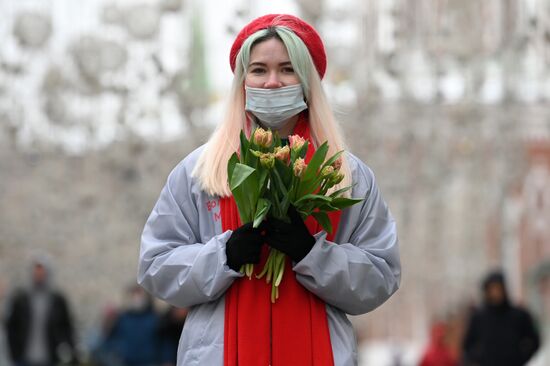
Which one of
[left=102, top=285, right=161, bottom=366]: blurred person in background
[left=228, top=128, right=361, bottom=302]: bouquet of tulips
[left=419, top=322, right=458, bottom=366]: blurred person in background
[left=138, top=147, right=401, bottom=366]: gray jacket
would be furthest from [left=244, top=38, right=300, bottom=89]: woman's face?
[left=419, top=322, right=458, bottom=366]: blurred person in background

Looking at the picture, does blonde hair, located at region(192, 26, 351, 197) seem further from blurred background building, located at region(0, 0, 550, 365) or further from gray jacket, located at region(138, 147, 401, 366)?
blurred background building, located at region(0, 0, 550, 365)

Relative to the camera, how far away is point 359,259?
5.97 m

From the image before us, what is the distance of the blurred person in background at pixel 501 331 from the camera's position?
14.5 metres

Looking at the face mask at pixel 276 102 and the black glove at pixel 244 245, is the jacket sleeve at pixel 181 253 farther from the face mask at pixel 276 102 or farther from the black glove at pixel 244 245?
the face mask at pixel 276 102

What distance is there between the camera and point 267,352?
5879 millimetres

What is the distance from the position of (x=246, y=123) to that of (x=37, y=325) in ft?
31.8

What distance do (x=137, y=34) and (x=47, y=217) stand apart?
614 inches

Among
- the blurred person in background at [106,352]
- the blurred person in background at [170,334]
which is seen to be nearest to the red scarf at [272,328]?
the blurred person in background at [170,334]

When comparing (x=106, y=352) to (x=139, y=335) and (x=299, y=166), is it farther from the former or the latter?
(x=299, y=166)

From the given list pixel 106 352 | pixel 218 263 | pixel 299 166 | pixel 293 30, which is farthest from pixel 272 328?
pixel 106 352

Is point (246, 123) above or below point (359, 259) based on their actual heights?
above

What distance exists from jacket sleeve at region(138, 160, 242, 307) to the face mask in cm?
32

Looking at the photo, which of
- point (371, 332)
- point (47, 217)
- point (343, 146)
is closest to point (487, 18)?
point (47, 217)

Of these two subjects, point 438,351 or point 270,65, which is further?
point 438,351
